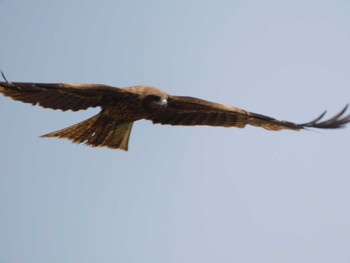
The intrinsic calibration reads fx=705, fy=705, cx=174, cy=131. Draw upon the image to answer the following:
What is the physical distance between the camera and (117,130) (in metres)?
11.1

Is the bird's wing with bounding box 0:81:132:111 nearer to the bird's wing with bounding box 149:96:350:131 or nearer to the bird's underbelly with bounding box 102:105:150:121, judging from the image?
the bird's underbelly with bounding box 102:105:150:121

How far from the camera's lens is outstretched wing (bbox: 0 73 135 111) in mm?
9180

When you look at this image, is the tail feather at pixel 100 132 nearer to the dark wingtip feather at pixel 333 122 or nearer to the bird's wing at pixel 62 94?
the bird's wing at pixel 62 94

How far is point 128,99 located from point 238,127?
2.31 metres

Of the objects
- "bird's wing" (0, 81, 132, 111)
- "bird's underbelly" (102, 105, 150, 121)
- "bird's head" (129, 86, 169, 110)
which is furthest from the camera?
"bird's underbelly" (102, 105, 150, 121)

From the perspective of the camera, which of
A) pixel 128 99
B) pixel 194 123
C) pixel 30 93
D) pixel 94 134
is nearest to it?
pixel 30 93

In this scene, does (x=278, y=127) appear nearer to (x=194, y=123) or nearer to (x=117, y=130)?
(x=194, y=123)

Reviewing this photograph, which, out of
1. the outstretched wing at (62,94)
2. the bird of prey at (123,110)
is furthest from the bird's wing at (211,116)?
the outstretched wing at (62,94)

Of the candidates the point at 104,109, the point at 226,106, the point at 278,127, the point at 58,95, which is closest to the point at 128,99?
the point at 104,109

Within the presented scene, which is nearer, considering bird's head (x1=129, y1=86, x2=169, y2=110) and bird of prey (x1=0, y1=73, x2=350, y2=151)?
bird of prey (x1=0, y1=73, x2=350, y2=151)

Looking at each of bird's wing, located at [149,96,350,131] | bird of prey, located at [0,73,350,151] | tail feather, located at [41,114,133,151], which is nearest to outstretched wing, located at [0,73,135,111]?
bird of prey, located at [0,73,350,151]

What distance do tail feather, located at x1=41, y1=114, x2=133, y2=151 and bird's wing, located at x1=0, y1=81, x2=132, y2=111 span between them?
591 mm

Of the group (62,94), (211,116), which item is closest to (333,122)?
(211,116)

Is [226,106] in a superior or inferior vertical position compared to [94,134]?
superior
